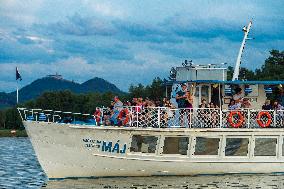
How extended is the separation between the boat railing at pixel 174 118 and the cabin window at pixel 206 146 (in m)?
0.63

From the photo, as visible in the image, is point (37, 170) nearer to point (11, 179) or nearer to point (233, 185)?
point (11, 179)

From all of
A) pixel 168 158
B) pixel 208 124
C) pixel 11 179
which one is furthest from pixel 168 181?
pixel 11 179

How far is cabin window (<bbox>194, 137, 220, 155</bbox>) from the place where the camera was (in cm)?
3012

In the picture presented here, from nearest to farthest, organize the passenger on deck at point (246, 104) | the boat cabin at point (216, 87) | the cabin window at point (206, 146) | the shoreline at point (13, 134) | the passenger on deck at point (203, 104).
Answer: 1. the cabin window at point (206, 146)
2. the passenger on deck at point (203, 104)
3. the passenger on deck at point (246, 104)
4. the boat cabin at point (216, 87)
5. the shoreline at point (13, 134)

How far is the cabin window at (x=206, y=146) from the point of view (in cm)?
3012

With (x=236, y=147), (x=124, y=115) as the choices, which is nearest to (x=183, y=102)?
(x=124, y=115)

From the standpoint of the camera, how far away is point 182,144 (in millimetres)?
30062

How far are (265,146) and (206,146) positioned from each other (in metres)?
2.84

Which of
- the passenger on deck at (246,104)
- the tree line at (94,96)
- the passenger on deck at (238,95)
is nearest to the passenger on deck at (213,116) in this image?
the passenger on deck at (246,104)

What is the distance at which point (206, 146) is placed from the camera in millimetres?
30266

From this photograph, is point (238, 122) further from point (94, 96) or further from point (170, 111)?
point (94, 96)

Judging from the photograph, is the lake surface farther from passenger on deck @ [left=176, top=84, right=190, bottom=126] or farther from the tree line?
the tree line

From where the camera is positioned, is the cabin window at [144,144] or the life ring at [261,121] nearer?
the cabin window at [144,144]

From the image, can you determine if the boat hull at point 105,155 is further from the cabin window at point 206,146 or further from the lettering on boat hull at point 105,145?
the cabin window at point 206,146
